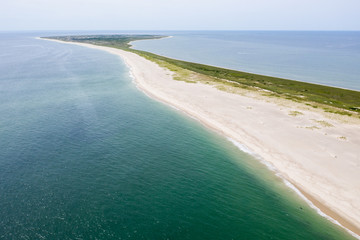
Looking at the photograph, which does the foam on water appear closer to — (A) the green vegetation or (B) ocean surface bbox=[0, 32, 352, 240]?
(B) ocean surface bbox=[0, 32, 352, 240]

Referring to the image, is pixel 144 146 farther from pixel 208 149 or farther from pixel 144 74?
pixel 144 74

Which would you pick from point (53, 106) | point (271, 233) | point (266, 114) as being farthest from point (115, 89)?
point (271, 233)

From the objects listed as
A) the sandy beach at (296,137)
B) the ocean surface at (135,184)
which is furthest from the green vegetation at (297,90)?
the ocean surface at (135,184)

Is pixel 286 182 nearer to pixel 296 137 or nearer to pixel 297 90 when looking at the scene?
pixel 296 137

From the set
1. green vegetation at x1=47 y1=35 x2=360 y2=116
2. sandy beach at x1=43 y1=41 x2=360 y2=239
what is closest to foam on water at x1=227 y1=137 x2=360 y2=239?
sandy beach at x1=43 y1=41 x2=360 y2=239

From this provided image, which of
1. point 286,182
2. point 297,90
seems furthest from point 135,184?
point 297,90

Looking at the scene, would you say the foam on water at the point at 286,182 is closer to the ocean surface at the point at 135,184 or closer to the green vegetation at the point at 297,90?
the ocean surface at the point at 135,184
